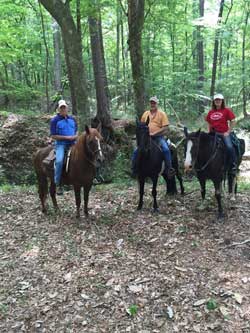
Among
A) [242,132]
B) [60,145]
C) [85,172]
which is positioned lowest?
[242,132]

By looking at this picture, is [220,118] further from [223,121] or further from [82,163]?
[82,163]

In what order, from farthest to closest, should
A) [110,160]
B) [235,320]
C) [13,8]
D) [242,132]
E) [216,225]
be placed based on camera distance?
[242,132] → [13,8] → [110,160] → [216,225] → [235,320]

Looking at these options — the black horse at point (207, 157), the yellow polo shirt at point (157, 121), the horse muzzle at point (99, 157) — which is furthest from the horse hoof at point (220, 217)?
the horse muzzle at point (99, 157)

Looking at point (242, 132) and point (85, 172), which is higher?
point (85, 172)

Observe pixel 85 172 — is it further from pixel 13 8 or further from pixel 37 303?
pixel 13 8

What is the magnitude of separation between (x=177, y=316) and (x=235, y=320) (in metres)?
0.73

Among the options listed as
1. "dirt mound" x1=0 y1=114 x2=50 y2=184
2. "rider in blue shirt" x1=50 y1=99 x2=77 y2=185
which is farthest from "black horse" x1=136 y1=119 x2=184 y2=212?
"dirt mound" x1=0 y1=114 x2=50 y2=184

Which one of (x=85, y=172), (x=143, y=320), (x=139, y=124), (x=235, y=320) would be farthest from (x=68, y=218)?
(x=235, y=320)

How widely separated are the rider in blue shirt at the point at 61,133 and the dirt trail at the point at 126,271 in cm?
124

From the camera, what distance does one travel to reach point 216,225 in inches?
291

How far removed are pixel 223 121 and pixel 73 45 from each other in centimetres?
544

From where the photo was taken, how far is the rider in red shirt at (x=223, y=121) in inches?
325

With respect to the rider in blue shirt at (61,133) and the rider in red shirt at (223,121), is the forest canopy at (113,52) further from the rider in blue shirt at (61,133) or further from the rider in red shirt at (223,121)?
the rider in red shirt at (223,121)

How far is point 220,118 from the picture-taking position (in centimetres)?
832
